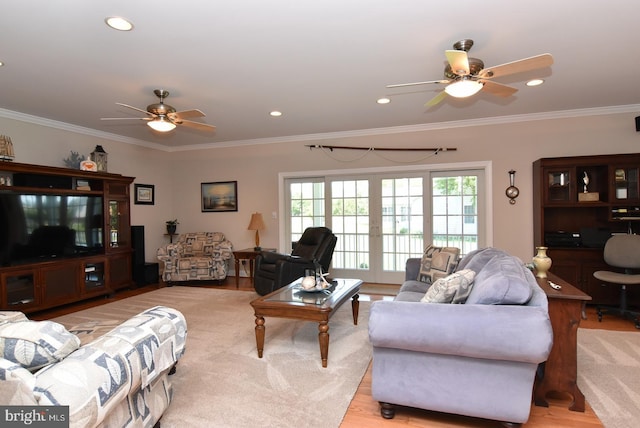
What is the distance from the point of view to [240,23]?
2371 mm

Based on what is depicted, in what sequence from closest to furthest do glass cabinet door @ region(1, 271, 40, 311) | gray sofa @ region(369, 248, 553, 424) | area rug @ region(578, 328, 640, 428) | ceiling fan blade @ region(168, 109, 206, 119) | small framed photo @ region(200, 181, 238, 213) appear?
gray sofa @ region(369, 248, 553, 424), area rug @ region(578, 328, 640, 428), ceiling fan blade @ region(168, 109, 206, 119), glass cabinet door @ region(1, 271, 40, 311), small framed photo @ region(200, 181, 238, 213)

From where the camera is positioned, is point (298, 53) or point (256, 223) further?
point (256, 223)

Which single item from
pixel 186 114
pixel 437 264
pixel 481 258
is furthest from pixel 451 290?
pixel 186 114

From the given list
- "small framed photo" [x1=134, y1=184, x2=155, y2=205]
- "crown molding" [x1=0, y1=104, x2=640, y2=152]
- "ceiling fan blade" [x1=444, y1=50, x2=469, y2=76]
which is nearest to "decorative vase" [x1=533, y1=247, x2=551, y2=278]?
"ceiling fan blade" [x1=444, y1=50, x2=469, y2=76]

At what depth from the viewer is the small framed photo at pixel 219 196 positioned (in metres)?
6.50

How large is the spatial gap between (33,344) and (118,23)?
81.2 inches

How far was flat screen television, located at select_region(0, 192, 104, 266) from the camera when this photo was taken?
13.1 ft

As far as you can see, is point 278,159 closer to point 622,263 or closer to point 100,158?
point 100,158

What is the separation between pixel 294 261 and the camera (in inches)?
179

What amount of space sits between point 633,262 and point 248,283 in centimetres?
518

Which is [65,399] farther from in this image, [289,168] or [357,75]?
[289,168]

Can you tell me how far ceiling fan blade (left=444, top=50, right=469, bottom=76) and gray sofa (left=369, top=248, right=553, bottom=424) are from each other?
4.66 ft

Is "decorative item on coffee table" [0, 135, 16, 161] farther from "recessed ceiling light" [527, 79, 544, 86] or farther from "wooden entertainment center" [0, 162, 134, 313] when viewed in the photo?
"recessed ceiling light" [527, 79, 544, 86]

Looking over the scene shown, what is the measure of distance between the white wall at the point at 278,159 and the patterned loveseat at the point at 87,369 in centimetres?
425
